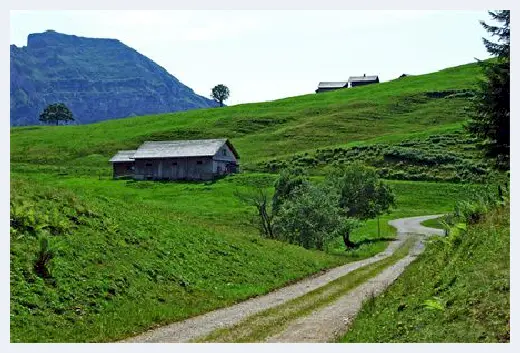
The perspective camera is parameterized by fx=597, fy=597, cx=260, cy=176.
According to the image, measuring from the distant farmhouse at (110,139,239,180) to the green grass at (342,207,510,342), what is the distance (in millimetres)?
83220

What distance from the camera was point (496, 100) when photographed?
3681 cm

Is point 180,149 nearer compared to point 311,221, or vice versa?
point 311,221

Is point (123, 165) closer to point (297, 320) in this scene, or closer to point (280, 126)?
point (280, 126)

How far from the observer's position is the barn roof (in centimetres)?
10512

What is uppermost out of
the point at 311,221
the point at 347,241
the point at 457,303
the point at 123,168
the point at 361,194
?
the point at 123,168

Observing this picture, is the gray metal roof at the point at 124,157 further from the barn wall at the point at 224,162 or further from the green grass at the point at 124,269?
the green grass at the point at 124,269

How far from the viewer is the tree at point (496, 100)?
A: 36.5 metres

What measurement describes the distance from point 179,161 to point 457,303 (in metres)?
92.5

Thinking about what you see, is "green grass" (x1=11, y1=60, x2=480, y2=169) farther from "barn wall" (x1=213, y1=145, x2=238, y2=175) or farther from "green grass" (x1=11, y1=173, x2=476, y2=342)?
"green grass" (x1=11, y1=173, x2=476, y2=342)

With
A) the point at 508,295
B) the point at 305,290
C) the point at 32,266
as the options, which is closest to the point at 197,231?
the point at 305,290

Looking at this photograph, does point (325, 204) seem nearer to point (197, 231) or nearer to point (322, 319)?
point (197, 231)

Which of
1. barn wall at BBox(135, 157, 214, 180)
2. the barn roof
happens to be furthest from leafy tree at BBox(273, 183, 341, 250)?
the barn roof

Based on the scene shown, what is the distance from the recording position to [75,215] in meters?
26.0

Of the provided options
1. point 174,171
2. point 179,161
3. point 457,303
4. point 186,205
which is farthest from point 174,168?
point 457,303
